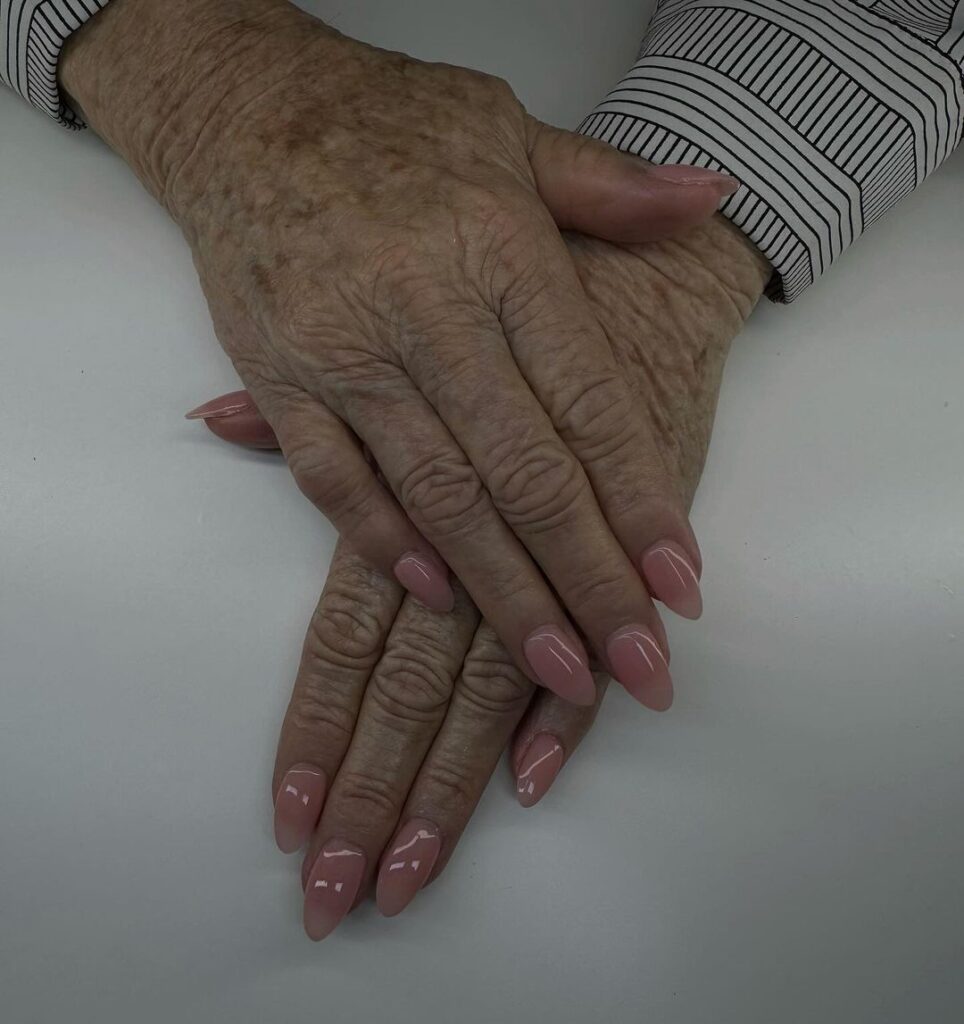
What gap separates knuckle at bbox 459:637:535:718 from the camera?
83cm

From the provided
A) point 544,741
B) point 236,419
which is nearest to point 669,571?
point 544,741

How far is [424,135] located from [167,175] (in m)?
0.25

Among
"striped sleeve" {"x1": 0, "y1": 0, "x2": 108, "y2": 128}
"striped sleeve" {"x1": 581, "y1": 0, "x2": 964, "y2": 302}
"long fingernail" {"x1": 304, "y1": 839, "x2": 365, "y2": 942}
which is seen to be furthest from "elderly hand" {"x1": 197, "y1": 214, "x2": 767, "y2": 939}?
"striped sleeve" {"x1": 0, "y1": 0, "x2": 108, "y2": 128}

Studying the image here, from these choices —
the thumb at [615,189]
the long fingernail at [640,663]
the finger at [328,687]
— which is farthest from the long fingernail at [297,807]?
the thumb at [615,189]

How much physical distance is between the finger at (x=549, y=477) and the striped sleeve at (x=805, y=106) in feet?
0.83

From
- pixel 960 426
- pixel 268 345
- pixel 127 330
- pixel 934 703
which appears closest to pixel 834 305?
pixel 960 426

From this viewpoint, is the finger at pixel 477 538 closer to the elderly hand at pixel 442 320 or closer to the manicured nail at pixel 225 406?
the elderly hand at pixel 442 320

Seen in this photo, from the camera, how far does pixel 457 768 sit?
82 centimetres

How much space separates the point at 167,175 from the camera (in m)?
0.94

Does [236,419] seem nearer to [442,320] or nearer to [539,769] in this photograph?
[442,320]

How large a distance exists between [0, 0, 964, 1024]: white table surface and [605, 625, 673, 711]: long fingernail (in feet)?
0.35

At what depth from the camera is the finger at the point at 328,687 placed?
0.81 meters

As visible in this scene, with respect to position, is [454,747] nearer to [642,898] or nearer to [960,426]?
[642,898]

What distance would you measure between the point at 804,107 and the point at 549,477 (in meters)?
0.42
